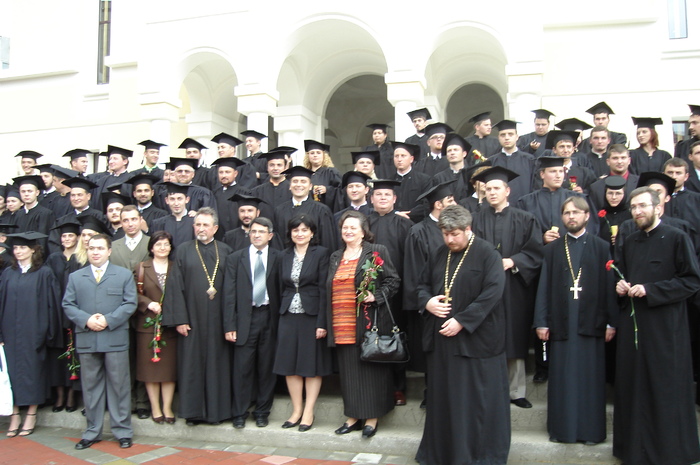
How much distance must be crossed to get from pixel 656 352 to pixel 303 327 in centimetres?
310

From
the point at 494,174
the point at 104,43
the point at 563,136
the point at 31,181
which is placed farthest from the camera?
the point at 104,43

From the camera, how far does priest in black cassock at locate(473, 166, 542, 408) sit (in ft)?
17.7

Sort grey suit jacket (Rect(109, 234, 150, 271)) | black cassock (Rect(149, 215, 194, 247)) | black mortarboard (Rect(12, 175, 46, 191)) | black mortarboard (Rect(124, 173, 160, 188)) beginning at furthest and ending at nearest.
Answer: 1. black mortarboard (Rect(12, 175, 46, 191))
2. black mortarboard (Rect(124, 173, 160, 188))
3. black cassock (Rect(149, 215, 194, 247))
4. grey suit jacket (Rect(109, 234, 150, 271))

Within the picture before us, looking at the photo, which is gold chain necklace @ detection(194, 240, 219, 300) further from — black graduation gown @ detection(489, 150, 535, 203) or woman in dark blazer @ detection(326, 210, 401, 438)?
black graduation gown @ detection(489, 150, 535, 203)

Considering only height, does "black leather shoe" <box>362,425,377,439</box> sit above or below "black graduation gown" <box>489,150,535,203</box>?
below

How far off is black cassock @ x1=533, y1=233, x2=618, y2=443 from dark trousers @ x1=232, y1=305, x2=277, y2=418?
265cm

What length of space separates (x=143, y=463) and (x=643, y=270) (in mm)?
4648

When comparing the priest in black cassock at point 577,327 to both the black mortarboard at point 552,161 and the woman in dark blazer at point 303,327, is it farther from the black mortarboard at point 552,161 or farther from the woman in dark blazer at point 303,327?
the woman in dark blazer at point 303,327

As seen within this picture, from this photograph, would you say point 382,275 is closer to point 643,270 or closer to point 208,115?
point 643,270

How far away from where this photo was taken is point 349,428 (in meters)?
5.48

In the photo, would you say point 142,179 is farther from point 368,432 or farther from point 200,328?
point 368,432

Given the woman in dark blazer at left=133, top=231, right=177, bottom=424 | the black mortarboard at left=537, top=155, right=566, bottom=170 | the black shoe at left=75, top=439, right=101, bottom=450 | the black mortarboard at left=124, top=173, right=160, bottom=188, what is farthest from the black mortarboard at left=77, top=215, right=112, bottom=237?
the black mortarboard at left=537, top=155, right=566, bottom=170

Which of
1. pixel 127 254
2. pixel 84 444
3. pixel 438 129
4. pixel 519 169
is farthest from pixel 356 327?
pixel 438 129

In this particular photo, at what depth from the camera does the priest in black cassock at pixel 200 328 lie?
5.89 m
